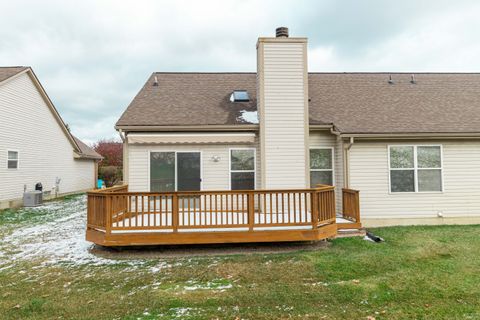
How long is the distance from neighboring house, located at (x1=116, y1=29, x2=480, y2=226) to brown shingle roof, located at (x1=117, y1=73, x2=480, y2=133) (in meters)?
0.08

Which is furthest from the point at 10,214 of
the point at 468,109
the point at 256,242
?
the point at 468,109

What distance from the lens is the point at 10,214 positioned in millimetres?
11695

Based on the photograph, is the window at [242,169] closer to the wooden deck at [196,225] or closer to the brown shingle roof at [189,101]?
the brown shingle roof at [189,101]

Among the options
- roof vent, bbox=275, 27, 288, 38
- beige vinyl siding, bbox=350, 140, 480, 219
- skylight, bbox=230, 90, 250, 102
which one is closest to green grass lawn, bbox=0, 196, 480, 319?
beige vinyl siding, bbox=350, 140, 480, 219

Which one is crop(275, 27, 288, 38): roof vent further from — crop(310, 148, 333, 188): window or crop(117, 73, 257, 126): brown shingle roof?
crop(310, 148, 333, 188): window

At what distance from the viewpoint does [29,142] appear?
15.1 meters

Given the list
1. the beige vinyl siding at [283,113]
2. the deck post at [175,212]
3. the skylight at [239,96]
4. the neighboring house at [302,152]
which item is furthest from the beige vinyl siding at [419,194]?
the deck post at [175,212]

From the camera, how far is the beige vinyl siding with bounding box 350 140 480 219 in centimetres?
873

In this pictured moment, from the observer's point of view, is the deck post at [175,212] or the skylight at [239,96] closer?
the deck post at [175,212]

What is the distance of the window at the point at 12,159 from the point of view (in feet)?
44.4

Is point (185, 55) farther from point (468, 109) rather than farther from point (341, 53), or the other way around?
point (468, 109)

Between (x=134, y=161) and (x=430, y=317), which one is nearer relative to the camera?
(x=430, y=317)

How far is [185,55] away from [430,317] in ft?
65.2

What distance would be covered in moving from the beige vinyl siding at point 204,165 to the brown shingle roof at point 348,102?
739 millimetres
